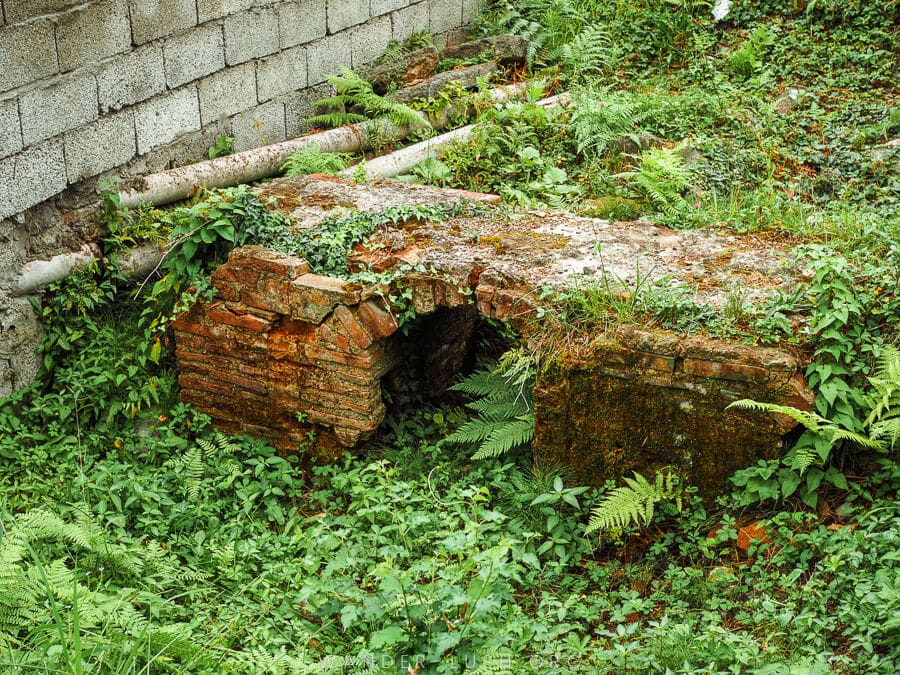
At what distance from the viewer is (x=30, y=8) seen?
5.39m

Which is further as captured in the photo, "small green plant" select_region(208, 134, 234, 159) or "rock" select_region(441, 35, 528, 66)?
"rock" select_region(441, 35, 528, 66)

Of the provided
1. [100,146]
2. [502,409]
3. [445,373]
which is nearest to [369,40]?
[100,146]

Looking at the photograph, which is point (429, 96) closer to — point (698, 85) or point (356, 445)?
point (698, 85)

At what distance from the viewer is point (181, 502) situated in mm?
4969

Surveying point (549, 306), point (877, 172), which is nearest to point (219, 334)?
point (549, 306)

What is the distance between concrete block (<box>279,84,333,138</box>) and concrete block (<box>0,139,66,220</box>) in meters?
2.44

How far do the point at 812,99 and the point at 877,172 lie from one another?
5.32 ft

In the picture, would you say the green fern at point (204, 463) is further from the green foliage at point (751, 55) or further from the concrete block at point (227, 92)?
the green foliage at point (751, 55)

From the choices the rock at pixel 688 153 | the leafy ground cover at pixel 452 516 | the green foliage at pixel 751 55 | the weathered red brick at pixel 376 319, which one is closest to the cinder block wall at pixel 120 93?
the leafy ground cover at pixel 452 516

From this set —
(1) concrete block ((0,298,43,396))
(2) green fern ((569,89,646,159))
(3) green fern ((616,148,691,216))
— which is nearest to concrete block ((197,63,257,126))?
(1) concrete block ((0,298,43,396))

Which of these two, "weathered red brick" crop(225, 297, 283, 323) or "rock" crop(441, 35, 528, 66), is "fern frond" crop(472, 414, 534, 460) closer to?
"weathered red brick" crop(225, 297, 283, 323)

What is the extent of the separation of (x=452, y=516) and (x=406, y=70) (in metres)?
5.59

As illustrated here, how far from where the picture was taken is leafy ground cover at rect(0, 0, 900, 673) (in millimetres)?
3457

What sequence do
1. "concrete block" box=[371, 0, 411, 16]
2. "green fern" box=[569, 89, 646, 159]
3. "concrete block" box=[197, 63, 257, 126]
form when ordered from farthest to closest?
"concrete block" box=[371, 0, 411, 16] < "green fern" box=[569, 89, 646, 159] < "concrete block" box=[197, 63, 257, 126]
